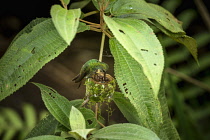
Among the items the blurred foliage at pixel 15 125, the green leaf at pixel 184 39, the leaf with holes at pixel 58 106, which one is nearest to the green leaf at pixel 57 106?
the leaf with holes at pixel 58 106

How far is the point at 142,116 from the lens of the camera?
27.3 inches

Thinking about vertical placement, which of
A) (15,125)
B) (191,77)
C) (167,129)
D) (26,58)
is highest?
(26,58)

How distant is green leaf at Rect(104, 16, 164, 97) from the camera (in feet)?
1.91

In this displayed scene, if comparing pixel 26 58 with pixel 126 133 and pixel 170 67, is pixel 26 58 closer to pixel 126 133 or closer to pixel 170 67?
pixel 126 133

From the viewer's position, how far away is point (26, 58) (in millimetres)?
694

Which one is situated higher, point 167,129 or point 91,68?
point 91,68

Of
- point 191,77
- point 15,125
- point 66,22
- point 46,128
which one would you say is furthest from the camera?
point 15,125

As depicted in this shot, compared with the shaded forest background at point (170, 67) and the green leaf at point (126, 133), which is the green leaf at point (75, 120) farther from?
the shaded forest background at point (170, 67)

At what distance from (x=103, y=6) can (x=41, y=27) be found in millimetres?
133

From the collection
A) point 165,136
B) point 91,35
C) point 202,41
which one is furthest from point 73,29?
point 91,35

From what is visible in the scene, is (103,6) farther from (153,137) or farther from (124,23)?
(153,137)

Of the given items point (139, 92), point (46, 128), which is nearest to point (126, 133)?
point (139, 92)

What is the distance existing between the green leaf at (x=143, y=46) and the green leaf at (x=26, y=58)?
13 cm

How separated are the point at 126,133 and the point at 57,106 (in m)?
0.16
